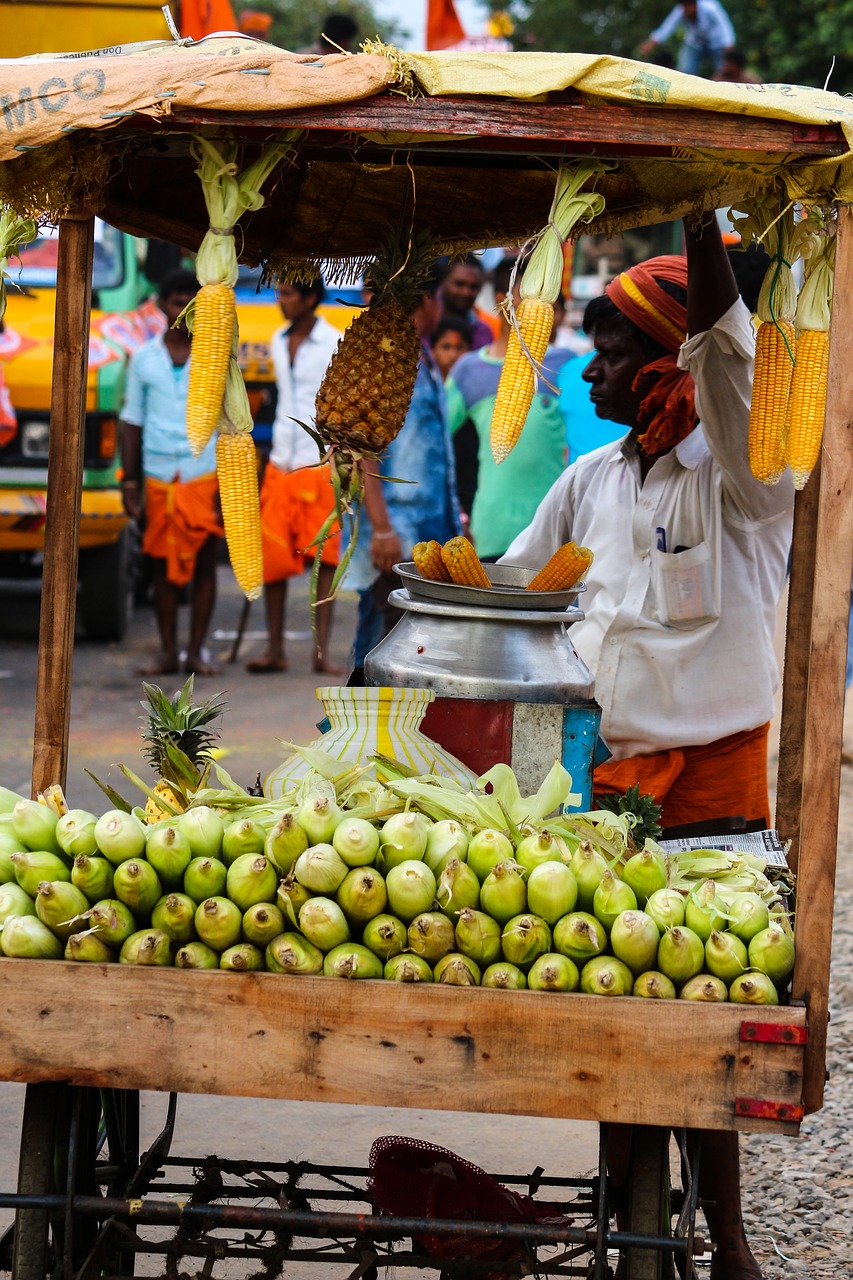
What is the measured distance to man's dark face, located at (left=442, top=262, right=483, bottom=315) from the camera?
8.73 metres

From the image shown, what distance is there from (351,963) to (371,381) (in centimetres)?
126

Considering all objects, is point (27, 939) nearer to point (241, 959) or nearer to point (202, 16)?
point (241, 959)

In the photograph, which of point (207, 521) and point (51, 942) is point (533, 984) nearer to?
point (51, 942)

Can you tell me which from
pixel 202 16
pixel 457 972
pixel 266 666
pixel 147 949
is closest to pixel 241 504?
pixel 147 949

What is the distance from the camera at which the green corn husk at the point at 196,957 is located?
6.87 feet

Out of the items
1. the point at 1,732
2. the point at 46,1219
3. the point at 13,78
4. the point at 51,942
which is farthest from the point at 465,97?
the point at 1,732

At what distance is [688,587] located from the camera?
3.11 meters

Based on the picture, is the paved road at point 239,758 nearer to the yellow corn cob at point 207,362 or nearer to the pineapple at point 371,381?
the pineapple at point 371,381

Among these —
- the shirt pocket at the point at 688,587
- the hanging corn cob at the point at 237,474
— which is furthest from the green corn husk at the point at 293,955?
the shirt pocket at the point at 688,587

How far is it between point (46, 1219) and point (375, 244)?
2.22 m

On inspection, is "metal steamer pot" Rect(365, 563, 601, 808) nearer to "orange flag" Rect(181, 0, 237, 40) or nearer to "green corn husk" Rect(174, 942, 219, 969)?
"green corn husk" Rect(174, 942, 219, 969)

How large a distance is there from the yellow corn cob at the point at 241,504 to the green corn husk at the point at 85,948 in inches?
22.6

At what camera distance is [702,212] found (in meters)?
2.76

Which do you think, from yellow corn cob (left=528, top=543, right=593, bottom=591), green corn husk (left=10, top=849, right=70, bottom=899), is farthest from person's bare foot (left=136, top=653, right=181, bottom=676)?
green corn husk (left=10, top=849, right=70, bottom=899)
